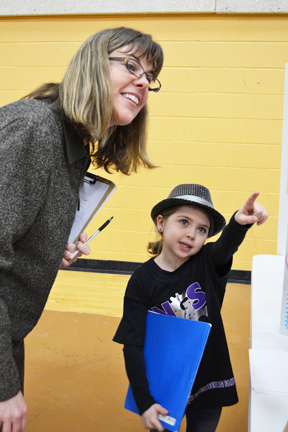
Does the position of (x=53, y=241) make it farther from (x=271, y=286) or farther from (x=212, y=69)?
(x=212, y=69)

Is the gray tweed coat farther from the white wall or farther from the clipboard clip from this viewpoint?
the white wall

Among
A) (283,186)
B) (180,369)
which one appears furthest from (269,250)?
(180,369)

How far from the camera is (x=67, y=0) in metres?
3.35

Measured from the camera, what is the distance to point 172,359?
1072 millimetres

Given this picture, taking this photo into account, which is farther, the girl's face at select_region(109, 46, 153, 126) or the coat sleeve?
the girl's face at select_region(109, 46, 153, 126)

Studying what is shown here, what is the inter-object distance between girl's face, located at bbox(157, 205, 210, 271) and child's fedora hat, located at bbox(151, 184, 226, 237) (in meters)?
0.03

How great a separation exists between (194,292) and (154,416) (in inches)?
14.0

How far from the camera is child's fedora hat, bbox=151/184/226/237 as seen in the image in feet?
4.08

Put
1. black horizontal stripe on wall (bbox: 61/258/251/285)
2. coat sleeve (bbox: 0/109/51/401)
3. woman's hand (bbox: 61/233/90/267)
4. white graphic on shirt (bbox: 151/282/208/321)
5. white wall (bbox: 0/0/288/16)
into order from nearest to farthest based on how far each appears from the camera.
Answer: coat sleeve (bbox: 0/109/51/401) < woman's hand (bbox: 61/233/90/267) < white graphic on shirt (bbox: 151/282/208/321) < white wall (bbox: 0/0/288/16) < black horizontal stripe on wall (bbox: 61/258/251/285)

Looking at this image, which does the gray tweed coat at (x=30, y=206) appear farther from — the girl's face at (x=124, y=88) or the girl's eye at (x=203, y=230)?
the girl's eye at (x=203, y=230)

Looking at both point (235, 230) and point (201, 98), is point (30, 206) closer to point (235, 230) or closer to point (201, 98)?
point (235, 230)

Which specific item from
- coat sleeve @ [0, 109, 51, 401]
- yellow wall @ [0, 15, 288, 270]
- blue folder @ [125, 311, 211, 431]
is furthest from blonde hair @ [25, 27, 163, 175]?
yellow wall @ [0, 15, 288, 270]

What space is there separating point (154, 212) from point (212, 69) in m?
2.34

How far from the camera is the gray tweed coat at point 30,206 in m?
0.84
